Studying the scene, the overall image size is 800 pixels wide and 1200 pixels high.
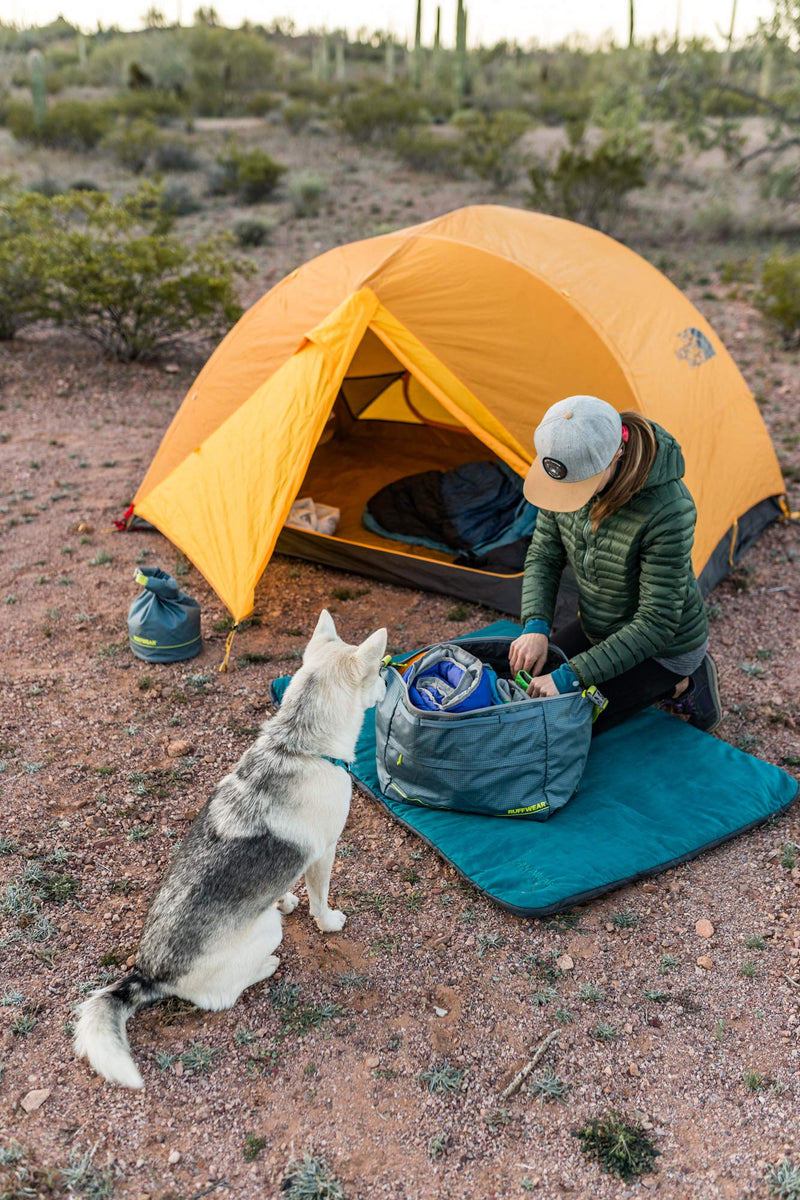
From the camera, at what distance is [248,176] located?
17.3 metres

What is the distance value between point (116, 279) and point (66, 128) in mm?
15159

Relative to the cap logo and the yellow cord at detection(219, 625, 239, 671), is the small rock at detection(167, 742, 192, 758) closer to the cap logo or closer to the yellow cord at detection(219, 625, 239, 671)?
the yellow cord at detection(219, 625, 239, 671)

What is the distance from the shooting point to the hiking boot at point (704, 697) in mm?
4480

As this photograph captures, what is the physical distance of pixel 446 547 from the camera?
20.6ft

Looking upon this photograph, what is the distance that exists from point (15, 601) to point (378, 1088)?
4114 millimetres

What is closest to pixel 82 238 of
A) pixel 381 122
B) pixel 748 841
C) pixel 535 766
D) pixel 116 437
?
pixel 116 437

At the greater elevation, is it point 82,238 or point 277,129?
point 277,129

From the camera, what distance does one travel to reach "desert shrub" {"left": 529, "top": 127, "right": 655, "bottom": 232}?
Answer: 1523 centimetres

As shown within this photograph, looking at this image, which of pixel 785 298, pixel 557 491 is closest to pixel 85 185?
pixel 785 298

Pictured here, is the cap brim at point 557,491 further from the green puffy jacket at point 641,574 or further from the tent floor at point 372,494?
the tent floor at point 372,494

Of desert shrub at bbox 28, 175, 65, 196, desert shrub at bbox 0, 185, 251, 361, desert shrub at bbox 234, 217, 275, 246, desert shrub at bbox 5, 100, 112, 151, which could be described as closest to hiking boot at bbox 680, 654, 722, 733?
desert shrub at bbox 0, 185, 251, 361

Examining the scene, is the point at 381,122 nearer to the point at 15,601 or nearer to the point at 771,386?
the point at 771,386

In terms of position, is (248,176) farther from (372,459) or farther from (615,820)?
(615,820)

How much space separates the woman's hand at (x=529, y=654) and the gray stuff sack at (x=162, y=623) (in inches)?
80.7
